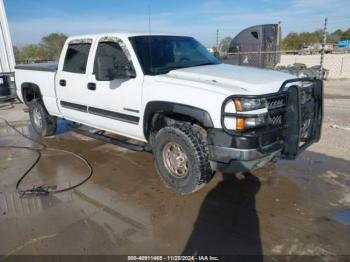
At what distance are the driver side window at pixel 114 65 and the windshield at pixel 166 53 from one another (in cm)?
21

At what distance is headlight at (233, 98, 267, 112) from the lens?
10.2ft

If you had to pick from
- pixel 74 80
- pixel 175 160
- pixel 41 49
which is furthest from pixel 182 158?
pixel 41 49

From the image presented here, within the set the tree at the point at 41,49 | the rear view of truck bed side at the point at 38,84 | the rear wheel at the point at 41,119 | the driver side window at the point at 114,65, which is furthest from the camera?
the tree at the point at 41,49

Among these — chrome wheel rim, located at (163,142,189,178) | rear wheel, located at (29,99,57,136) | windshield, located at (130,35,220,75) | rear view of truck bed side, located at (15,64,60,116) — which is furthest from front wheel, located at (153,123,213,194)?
rear wheel, located at (29,99,57,136)

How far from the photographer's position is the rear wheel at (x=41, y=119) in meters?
6.44

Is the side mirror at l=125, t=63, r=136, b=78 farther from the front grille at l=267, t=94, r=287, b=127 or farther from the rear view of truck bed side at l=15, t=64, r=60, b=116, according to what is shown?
the rear view of truck bed side at l=15, t=64, r=60, b=116

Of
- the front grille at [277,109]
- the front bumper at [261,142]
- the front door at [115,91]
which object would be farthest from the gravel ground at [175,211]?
the front grille at [277,109]

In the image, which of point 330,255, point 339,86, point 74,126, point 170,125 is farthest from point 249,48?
point 330,255

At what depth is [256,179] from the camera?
4316mm

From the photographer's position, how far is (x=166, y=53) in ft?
14.5

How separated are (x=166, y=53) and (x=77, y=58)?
5.75 feet

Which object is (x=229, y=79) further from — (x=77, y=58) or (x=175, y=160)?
(x=77, y=58)

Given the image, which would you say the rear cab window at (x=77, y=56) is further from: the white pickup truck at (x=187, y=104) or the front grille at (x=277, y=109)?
the front grille at (x=277, y=109)

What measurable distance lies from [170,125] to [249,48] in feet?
45.8
